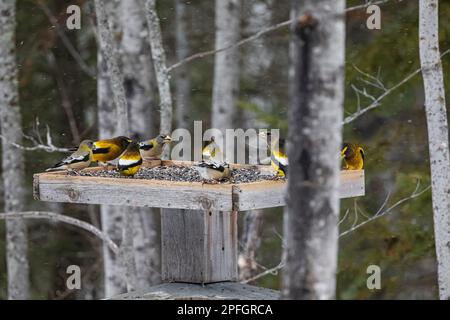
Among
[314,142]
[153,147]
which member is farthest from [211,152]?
[314,142]

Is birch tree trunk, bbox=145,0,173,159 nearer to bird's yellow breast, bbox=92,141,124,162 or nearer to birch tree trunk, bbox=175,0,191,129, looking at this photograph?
bird's yellow breast, bbox=92,141,124,162

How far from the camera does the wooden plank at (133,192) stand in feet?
18.9

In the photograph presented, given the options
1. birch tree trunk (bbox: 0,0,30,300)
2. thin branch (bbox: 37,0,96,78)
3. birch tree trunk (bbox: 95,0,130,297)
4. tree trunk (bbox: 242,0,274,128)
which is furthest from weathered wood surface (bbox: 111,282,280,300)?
thin branch (bbox: 37,0,96,78)

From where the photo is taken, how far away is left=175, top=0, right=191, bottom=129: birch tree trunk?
50.2ft

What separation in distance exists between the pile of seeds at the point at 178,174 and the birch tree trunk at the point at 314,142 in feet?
7.61

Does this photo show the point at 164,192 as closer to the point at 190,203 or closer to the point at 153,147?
the point at 190,203

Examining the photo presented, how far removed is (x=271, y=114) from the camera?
491 inches

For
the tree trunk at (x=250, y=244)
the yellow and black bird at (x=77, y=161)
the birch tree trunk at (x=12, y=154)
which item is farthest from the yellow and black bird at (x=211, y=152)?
the birch tree trunk at (x=12, y=154)

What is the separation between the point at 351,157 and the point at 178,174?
1.47 meters

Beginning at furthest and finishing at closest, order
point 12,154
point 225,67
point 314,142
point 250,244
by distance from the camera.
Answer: point 12,154 < point 225,67 < point 250,244 < point 314,142

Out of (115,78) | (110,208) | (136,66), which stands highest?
(136,66)

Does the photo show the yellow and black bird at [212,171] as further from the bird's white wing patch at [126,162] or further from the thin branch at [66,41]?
the thin branch at [66,41]

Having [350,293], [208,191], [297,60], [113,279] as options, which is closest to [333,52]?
[297,60]

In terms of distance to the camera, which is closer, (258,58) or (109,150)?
(109,150)
